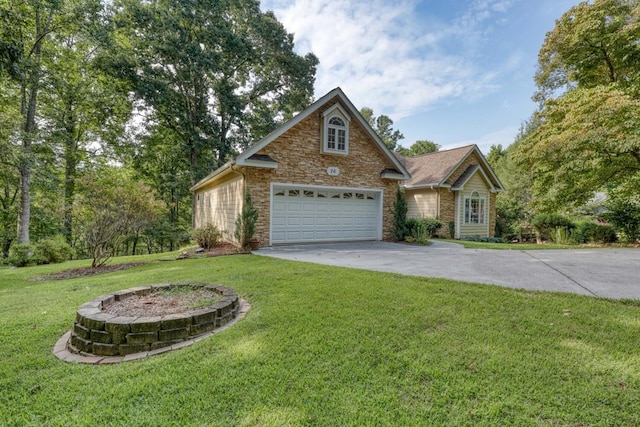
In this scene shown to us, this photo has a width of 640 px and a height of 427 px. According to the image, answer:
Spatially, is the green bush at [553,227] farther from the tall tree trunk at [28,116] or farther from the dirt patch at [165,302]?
the tall tree trunk at [28,116]

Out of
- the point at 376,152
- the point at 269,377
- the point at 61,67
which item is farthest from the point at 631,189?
the point at 61,67

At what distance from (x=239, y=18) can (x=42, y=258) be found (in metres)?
18.5

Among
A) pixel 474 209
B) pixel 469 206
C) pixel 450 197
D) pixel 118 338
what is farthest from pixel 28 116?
pixel 474 209

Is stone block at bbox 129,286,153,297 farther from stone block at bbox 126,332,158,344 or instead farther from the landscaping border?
stone block at bbox 126,332,158,344

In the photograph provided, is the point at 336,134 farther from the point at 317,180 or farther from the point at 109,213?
the point at 109,213

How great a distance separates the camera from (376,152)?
1306cm

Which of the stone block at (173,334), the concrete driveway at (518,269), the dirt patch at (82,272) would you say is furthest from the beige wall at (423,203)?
the stone block at (173,334)

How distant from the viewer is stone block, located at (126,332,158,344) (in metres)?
3.02

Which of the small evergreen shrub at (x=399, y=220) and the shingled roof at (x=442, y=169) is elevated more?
the shingled roof at (x=442, y=169)

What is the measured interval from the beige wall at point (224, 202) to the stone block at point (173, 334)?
7599mm

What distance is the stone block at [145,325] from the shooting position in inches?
120

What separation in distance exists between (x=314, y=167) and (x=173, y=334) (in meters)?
9.18

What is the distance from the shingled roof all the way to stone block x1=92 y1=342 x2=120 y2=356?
50.4 feet

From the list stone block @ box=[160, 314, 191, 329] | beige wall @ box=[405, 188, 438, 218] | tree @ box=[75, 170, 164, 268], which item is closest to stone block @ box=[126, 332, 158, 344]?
stone block @ box=[160, 314, 191, 329]
